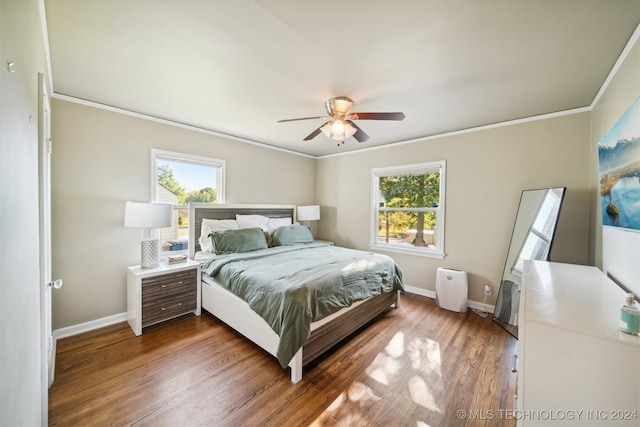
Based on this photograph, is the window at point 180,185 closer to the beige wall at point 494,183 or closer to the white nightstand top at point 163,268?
the white nightstand top at point 163,268

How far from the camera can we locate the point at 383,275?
2.93 m

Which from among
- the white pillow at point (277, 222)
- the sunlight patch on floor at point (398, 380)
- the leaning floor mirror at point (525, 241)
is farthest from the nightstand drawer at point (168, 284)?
the leaning floor mirror at point (525, 241)

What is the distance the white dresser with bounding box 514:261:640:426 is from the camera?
90 centimetres

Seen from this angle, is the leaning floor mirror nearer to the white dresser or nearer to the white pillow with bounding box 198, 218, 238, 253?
the white dresser

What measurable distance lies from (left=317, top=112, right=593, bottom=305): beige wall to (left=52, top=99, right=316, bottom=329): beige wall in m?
3.46

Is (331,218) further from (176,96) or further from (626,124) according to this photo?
(626,124)

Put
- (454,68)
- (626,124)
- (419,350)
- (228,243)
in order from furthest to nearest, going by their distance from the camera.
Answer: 1. (228,243)
2. (419,350)
3. (454,68)
4. (626,124)

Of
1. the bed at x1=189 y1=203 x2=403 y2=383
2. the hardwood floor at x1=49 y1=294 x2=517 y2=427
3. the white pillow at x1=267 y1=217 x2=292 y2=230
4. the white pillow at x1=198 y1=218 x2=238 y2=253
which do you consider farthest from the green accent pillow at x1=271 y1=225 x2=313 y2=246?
the hardwood floor at x1=49 y1=294 x2=517 y2=427

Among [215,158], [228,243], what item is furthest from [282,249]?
[215,158]

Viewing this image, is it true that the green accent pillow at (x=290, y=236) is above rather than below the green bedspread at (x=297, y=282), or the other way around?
above

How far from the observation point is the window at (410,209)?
3.76m

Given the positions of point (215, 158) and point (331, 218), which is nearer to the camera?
point (215, 158)

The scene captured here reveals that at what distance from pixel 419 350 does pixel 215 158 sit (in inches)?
143

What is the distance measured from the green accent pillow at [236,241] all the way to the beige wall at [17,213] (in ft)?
6.47
